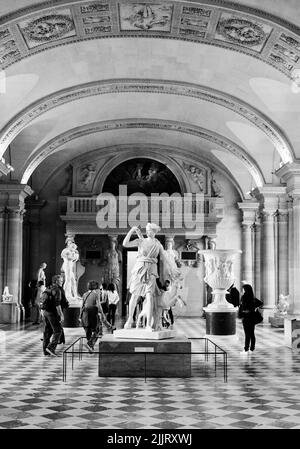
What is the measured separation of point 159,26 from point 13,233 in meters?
11.2

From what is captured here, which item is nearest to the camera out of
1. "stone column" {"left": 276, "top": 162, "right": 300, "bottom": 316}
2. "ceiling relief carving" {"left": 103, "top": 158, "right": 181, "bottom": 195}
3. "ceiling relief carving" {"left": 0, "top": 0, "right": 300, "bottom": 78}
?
"ceiling relief carving" {"left": 0, "top": 0, "right": 300, "bottom": 78}

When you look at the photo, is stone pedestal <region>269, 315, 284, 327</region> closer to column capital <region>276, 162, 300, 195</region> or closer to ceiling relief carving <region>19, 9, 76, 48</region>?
column capital <region>276, 162, 300, 195</region>

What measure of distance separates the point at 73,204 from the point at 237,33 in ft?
46.5

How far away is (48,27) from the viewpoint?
1450 centimetres

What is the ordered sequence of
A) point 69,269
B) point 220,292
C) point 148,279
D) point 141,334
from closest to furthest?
1. point 141,334
2. point 148,279
3. point 220,292
4. point 69,269

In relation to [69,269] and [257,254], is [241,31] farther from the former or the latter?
[257,254]

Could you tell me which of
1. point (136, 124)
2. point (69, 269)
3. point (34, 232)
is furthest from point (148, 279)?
point (34, 232)

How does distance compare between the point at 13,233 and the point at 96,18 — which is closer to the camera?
the point at 96,18

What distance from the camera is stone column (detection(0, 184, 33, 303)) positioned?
23172mm

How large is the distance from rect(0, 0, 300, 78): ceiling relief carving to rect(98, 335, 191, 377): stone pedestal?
7.20 m

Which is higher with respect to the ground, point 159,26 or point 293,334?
point 159,26

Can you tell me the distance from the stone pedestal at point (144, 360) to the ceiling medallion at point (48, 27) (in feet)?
25.0

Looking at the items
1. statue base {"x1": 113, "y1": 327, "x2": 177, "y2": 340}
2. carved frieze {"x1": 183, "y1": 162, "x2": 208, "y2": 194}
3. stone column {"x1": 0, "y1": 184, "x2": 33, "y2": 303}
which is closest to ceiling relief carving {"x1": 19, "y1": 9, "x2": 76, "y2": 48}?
statue base {"x1": 113, "y1": 327, "x2": 177, "y2": 340}

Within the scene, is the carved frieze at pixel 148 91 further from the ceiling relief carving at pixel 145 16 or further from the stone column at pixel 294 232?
the ceiling relief carving at pixel 145 16
